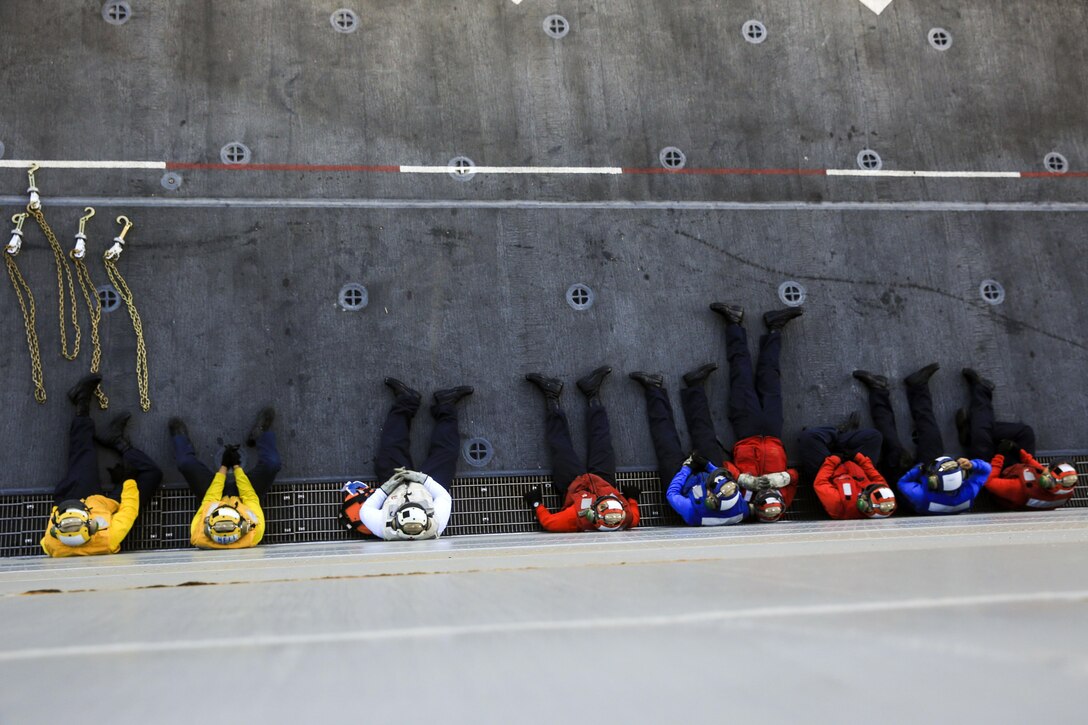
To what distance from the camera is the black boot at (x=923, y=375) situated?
6059 millimetres

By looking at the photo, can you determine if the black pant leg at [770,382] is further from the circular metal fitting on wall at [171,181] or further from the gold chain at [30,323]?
the gold chain at [30,323]

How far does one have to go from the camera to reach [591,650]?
0.87 m

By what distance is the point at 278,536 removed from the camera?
5.30m

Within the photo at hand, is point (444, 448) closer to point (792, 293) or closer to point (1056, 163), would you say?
point (792, 293)

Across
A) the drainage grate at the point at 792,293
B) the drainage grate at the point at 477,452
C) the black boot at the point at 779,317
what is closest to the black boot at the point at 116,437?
the drainage grate at the point at 477,452

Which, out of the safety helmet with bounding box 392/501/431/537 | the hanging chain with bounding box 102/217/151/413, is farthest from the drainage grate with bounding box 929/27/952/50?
the hanging chain with bounding box 102/217/151/413

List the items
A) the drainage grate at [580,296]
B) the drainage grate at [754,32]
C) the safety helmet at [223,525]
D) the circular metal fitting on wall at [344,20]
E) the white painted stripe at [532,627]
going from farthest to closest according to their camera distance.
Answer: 1. the drainage grate at [754,32]
2. the circular metal fitting on wall at [344,20]
3. the drainage grate at [580,296]
4. the safety helmet at [223,525]
5. the white painted stripe at [532,627]

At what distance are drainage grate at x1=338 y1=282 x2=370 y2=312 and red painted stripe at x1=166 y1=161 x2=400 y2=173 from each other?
80 cm

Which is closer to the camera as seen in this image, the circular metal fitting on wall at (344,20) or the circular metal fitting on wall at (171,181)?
the circular metal fitting on wall at (171,181)

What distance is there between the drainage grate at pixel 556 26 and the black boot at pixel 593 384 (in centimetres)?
248

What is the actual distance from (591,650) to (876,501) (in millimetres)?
5175

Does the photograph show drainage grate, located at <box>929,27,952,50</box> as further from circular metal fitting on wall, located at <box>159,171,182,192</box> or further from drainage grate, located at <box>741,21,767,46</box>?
circular metal fitting on wall, located at <box>159,171,182,192</box>

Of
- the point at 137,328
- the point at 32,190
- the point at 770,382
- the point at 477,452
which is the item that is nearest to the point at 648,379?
the point at 770,382

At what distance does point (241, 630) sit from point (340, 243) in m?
4.99
